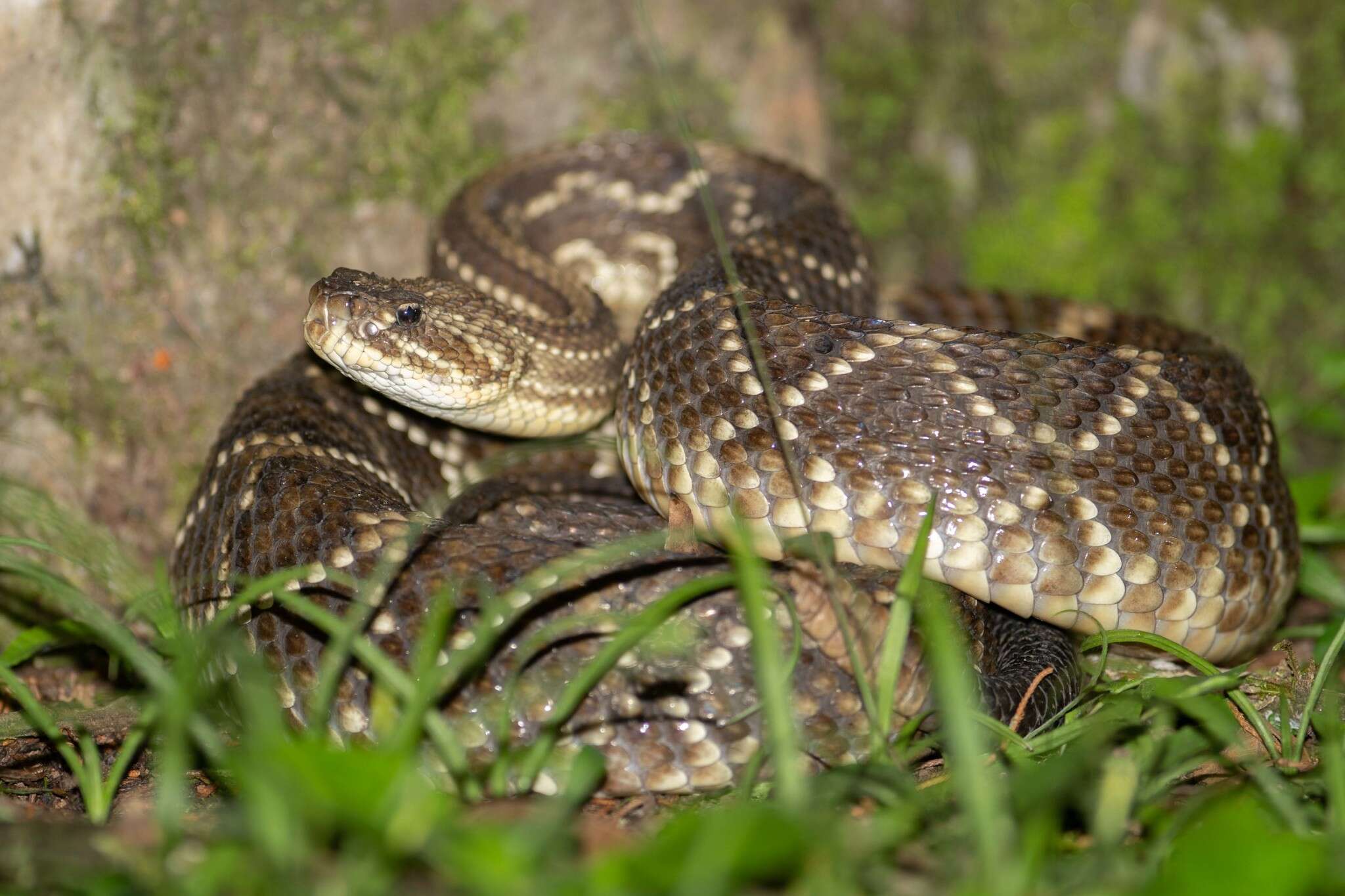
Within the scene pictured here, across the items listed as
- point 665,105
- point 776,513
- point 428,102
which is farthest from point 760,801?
point 665,105

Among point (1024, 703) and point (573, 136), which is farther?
point (573, 136)

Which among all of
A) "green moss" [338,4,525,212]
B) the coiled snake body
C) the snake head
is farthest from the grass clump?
"green moss" [338,4,525,212]

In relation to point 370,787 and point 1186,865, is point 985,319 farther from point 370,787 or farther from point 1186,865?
point 370,787

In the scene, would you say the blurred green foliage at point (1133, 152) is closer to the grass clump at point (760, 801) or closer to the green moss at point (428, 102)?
the green moss at point (428, 102)

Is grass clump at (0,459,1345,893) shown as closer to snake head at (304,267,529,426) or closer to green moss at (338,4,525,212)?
snake head at (304,267,529,426)

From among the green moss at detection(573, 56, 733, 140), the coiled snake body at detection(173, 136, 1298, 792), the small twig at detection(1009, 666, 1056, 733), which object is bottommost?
the small twig at detection(1009, 666, 1056, 733)

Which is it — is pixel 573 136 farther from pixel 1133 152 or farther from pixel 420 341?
pixel 1133 152

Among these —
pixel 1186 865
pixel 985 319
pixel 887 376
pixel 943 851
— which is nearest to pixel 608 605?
pixel 887 376
